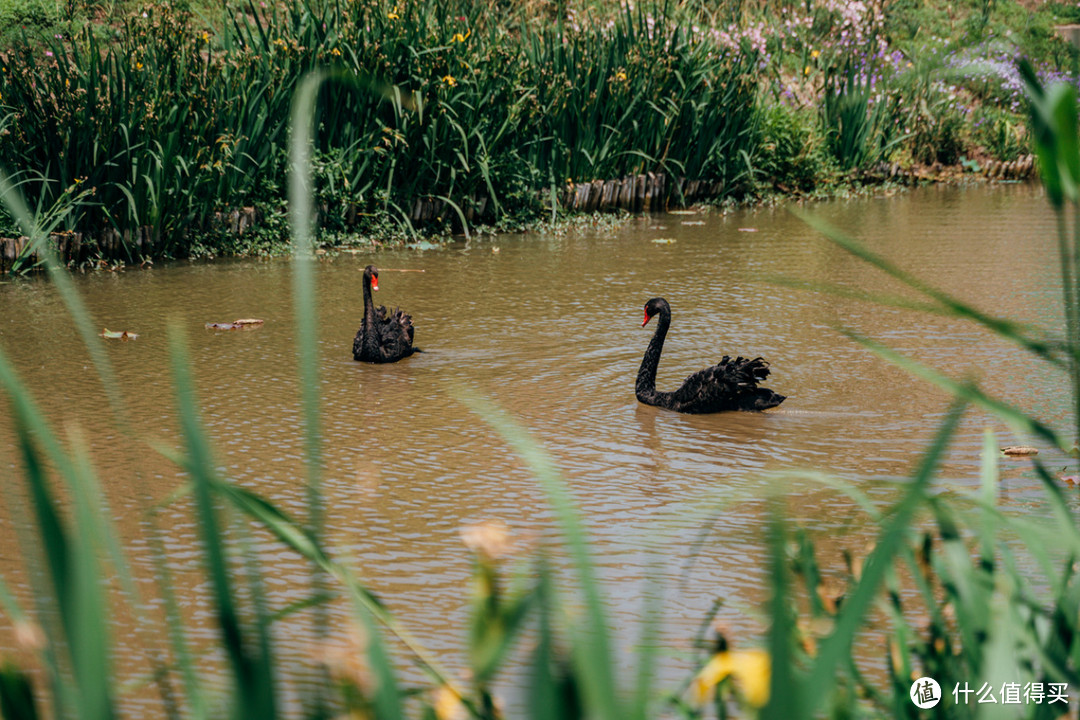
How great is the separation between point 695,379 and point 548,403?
0.76 meters

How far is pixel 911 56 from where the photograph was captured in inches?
727

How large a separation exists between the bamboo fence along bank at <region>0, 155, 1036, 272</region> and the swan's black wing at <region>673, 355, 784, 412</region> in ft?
14.7

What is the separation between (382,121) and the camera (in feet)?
34.9

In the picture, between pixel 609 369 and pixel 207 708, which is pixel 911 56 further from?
pixel 207 708

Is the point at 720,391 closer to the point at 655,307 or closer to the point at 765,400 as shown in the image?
the point at 765,400

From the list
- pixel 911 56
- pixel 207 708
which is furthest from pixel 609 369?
pixel 911 56

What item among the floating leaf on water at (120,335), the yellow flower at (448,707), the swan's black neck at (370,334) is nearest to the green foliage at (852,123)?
the swan's black neck at (370,334)

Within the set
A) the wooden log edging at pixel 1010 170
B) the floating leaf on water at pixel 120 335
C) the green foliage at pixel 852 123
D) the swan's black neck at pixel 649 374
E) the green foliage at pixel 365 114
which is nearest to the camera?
the swan's black neck at pixel 649 374

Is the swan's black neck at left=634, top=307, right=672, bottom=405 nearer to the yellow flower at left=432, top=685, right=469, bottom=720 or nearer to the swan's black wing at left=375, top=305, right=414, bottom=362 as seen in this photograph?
the swan's black wing at left=375, top=305, right=414, bottom=362

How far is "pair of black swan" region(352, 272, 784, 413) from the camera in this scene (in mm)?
5703

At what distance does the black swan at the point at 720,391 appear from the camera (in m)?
5.69

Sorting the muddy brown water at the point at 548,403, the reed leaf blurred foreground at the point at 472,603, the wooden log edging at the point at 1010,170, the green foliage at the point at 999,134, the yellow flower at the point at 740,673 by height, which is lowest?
the muddy brown water at the point at 548,403

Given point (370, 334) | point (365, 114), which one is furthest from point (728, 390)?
point (365, 114)

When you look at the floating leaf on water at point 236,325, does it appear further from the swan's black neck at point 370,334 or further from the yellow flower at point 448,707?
the yellow flower at point 448,707
